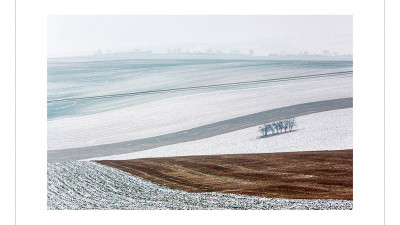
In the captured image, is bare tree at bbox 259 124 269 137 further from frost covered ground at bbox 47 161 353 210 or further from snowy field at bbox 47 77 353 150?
frost covered ground at bbox 47 161 353 210

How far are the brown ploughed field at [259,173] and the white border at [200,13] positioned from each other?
165mm

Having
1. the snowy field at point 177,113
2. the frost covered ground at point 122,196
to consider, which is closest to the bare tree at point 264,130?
the snowy field at point 177,113

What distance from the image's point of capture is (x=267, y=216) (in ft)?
18.6

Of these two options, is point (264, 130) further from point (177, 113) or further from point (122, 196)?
point (122, 196)

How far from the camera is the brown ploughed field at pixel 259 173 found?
5.71 m

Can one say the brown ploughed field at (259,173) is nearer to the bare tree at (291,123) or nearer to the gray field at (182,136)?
the gray field at (182,136)

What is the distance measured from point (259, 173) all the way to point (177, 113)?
96 cm

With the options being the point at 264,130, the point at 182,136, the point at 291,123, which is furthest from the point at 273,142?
the point at 182,136

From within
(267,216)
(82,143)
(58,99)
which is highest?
(58,99)

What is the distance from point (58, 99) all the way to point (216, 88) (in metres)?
1.50

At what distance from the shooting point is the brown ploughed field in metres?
5.71
